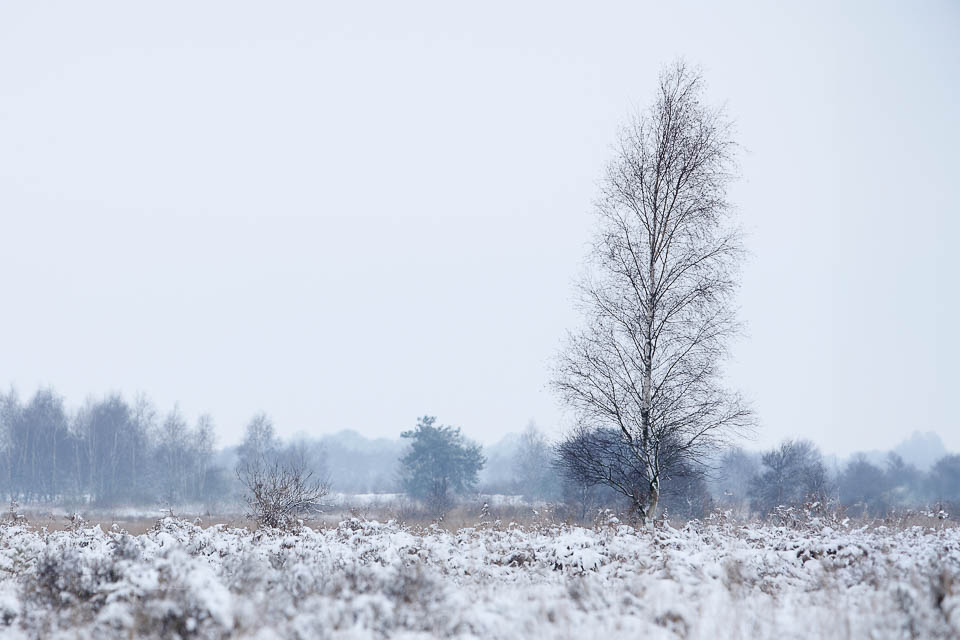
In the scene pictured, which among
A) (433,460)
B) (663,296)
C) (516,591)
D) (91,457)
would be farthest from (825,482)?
(91,457)

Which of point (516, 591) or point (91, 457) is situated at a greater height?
point (516, 591)

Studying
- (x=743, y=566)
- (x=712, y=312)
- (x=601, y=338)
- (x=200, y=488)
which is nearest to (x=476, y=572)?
(x=743, y=566)

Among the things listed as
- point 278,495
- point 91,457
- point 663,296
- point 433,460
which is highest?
point 663,296

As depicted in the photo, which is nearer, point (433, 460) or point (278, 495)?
point (278, 495)

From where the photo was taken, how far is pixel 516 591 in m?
6.50

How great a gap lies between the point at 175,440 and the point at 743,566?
77.8 m

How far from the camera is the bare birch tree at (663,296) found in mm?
13039

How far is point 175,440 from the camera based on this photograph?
7250cm

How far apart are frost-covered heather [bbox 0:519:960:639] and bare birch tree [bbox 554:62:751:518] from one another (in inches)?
160

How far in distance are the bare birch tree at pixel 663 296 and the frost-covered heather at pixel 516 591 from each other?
407 cm

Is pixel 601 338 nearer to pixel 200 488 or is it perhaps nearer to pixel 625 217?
pixel 625 217

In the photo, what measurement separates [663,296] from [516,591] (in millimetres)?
8628

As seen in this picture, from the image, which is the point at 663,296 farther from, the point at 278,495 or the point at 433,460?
the point at 433,460

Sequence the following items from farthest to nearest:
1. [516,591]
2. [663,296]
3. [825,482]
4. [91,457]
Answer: [91,457]
[825,482]
[663,296]
[516,591]
